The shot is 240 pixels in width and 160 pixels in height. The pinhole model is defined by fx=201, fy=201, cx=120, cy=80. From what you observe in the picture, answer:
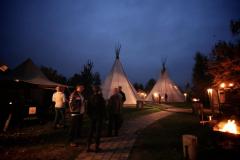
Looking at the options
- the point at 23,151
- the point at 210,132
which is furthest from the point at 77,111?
the point at 210,132

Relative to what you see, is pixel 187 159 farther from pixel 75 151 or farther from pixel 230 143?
pixel 75 151

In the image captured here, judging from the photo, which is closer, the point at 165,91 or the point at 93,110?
the point at 93,110

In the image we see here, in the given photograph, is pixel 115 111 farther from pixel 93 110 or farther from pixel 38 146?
pixel 38 146

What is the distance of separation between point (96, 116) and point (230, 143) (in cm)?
386

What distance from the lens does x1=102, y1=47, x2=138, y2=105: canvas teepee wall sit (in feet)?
79.4

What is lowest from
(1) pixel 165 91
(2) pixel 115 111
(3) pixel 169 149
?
(3) pixel 169 149

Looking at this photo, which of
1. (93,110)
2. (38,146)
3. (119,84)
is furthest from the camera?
(119,84)

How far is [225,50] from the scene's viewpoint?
1190 cm

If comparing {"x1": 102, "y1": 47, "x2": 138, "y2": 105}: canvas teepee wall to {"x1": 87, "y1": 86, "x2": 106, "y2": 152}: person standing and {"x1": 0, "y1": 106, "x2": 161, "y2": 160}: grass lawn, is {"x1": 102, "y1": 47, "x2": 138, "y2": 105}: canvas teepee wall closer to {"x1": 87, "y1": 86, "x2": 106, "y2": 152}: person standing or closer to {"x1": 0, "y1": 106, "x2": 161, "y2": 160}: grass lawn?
{"x1": 0, "y1": 106, "x2": 161, "y2": 160}: grass lawn

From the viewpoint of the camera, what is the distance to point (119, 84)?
24641 mm

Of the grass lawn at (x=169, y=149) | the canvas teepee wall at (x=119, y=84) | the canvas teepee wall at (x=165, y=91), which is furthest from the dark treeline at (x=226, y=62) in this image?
the canvas teepee wall at (x=165, y=91)

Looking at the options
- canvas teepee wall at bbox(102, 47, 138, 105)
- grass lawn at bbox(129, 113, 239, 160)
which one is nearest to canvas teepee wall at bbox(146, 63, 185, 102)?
canvas teepee wall at bbox(102, 47, 138, 105)

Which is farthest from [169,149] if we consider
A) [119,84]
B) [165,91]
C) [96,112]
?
[165,91]

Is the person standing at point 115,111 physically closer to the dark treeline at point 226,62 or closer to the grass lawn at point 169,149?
the grass lawn at point 169,149
